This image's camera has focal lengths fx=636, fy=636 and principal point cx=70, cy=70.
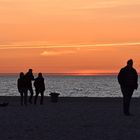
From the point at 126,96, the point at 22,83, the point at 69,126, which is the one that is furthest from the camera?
the point at 22,83

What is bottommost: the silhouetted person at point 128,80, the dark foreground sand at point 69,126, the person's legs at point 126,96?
the dark foreground sand at point 69,126

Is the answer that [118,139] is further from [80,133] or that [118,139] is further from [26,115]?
[26,115]

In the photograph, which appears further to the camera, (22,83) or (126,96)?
(22,83)

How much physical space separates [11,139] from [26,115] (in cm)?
681

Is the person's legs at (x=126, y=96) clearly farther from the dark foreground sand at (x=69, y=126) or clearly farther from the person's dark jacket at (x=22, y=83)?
the person's dark jacket at (x=22, y=83)

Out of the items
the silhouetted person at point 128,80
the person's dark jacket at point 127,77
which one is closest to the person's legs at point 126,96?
the silhouetted person at point 128,80

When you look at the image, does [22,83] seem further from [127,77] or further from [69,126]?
[69,126]

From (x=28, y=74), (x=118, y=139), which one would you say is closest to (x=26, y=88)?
(x=28, y=74)

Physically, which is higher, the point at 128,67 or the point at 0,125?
the point at 128,67

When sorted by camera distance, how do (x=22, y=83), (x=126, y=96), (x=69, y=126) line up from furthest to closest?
(x=22, y=83) < (x=126, y=96) < (x=69, y=126)

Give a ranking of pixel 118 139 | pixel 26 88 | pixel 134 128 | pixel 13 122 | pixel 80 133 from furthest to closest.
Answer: pixel 26 88 < pixel 13 122 < pixel 134 128 < pixel 80 133 < pixel 118 139

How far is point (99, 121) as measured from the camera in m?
18.3

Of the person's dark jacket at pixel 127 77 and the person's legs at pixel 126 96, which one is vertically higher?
the person's dark jacket at pixel 127 77

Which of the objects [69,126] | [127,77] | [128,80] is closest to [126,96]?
[128,80]
